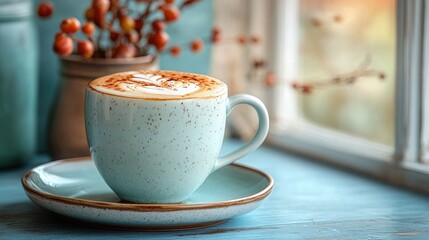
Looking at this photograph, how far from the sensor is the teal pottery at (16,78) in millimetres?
1077

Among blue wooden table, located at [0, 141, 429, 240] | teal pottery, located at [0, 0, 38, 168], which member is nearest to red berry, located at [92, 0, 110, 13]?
teal pottery, located at [0, 0, 38, 168]

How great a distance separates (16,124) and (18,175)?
74 millimetres

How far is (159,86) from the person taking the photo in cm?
81

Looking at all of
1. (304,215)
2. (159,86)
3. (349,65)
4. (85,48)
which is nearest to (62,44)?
(85,48)

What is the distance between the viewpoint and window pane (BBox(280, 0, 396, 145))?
3.85 feet

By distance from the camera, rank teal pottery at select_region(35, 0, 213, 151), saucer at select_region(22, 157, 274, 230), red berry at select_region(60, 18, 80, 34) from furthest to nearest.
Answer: teal pottery at select_region(35, 0, 213, 151) < red berry at select_region(60, 18, 80, 34) < saucer at select_region(22, 157, 274, 230)

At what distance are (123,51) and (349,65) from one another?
1.21ft

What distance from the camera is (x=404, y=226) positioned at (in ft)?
2.82

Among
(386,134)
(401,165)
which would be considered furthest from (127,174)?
(386,134)

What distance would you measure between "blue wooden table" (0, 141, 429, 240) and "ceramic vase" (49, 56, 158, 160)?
8 centimetres

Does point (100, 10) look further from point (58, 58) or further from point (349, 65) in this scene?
point (349, 65)

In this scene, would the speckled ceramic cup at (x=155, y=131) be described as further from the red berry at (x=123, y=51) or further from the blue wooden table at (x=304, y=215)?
the red berry at (x=123, y=51)

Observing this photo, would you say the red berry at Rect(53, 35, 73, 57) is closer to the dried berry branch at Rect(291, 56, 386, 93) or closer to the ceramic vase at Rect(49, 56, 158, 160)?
the ceramic vase at Rect(49, 56, 158, 160)

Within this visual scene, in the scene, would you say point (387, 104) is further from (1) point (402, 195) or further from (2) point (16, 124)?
(2) point (16, 124)
